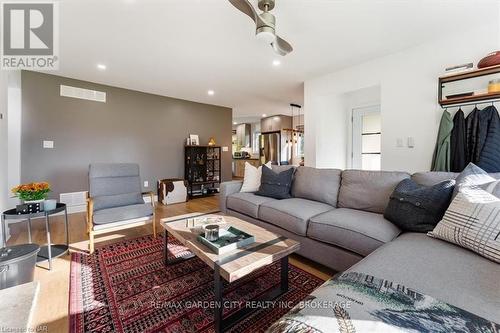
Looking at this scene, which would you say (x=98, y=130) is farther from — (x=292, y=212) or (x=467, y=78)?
(x=467, y=78)

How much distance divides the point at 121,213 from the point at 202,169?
337 cm

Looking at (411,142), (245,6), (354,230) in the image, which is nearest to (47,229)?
(245,6)

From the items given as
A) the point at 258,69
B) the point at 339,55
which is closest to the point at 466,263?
the point at 339,55

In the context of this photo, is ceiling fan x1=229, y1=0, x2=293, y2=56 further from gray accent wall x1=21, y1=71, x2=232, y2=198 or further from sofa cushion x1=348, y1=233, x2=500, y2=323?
gray accent wall x1=21, y1=71, x2=232, y2=198

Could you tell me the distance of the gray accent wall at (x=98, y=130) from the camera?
12.3 feet

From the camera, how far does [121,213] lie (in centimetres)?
256

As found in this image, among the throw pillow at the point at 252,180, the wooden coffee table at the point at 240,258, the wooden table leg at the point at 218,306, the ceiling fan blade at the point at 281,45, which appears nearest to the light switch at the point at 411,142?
the throw pillow at the point at 252,180

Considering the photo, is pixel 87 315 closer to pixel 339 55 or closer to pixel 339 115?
pixel 339 55

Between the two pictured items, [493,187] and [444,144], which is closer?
[493,187]

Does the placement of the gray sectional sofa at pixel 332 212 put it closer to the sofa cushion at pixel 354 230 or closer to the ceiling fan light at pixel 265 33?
the sofa cushion at pixel 354 230

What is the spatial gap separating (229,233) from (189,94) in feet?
13.8

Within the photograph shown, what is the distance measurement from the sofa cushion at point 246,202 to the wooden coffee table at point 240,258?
73cm

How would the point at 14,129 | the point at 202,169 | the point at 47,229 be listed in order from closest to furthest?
the point at 47,229 → the point at 14,129 → the point at 202,169

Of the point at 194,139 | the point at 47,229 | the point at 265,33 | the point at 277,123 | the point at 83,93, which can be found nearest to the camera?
the point at 265,33
